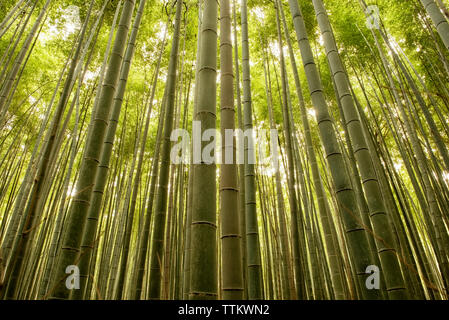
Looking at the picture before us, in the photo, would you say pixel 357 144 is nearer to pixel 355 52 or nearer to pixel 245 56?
pixel 245 56

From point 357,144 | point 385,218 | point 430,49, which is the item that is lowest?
point 385,218

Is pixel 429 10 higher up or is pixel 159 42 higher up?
pixel 159 42

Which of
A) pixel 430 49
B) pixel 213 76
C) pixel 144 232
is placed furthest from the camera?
pixel 430 49

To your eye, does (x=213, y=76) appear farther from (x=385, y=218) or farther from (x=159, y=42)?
(x=159, y=42)

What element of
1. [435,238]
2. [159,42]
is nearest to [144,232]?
[435,238]

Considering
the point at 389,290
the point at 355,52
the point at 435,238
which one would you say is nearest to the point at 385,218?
the point at 389,290

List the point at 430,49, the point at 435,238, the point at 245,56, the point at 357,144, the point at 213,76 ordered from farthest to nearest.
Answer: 1. the point at 430,49
2. the point at 435,238
3. the point at 245,56
4. the point at 357,144
5. the point at 213,76

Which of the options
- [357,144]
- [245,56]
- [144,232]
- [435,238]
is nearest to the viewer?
[357,144]

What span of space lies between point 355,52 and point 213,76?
4.42 meters

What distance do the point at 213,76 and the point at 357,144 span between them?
38.5 inches

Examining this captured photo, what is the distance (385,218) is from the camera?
1547mm

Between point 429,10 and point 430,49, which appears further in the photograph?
point 430,49

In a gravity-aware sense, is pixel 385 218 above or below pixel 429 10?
below

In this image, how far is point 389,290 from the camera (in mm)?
1413
